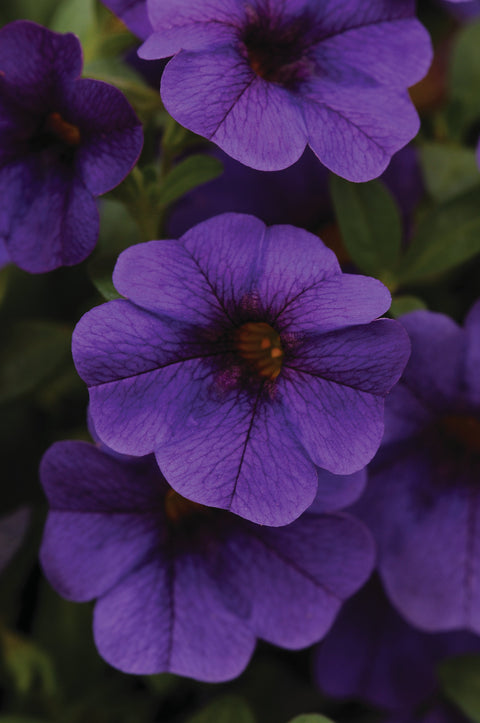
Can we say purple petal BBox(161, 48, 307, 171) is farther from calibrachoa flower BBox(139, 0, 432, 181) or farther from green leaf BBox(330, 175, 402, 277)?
green leaf BBox(330, 175, 402, 277)

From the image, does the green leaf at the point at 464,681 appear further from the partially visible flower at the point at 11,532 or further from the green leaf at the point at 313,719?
the partially visible flower at the point at 11,532

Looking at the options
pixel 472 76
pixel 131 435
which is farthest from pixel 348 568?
pixel 472 76

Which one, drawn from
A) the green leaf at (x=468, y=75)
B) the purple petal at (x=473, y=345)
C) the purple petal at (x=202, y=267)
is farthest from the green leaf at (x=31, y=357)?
the green leaf at (x=468, y=75)

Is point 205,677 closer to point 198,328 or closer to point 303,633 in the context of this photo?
point 303,633

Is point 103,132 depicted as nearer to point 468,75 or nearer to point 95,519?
point 95,519

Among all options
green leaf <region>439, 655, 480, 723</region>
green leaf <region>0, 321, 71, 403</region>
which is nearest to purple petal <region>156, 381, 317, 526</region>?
green leaf <region>0, 321, 71, 403</region>

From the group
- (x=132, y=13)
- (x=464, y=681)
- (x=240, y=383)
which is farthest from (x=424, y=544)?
(x=132, y=13)
